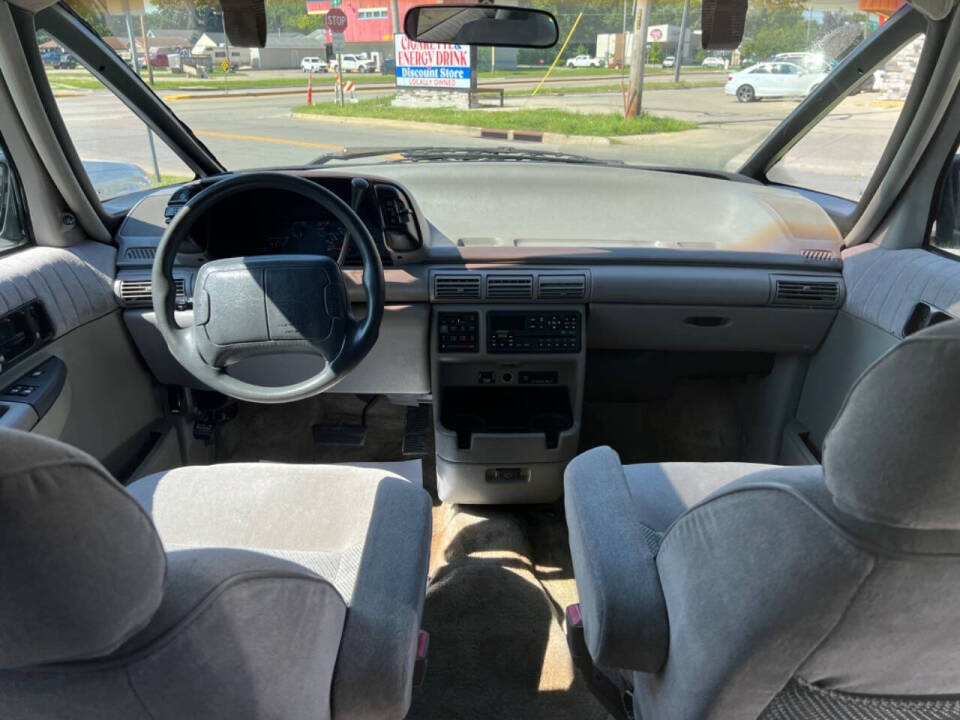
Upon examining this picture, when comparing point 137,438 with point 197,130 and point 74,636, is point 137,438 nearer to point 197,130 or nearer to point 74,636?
point 197,130

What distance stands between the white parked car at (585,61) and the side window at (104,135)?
1.66m

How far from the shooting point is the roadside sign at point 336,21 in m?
2.87

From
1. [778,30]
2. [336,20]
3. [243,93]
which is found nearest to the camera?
[778,30]

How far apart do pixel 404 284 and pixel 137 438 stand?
1.22m

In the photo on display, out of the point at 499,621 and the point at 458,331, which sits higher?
the point at 458,331

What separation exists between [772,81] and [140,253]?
Answer: 8.54 ft

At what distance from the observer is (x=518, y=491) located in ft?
9.45

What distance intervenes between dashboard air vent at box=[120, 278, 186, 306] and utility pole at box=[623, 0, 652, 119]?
1975mm

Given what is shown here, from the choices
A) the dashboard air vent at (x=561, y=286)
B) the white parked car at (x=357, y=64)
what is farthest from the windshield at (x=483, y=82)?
the dashboard air vent at (x=561, y=286)

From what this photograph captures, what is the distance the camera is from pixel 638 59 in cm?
303

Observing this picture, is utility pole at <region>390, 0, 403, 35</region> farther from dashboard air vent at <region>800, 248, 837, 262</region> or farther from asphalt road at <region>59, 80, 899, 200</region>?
dashboard air vent at <region>800, 248, 837, 262</region>

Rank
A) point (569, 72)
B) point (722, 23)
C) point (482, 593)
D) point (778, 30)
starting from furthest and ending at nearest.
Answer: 1. point (569, 72)
2. point (778, 30)
3. point (482, 593)
4. point (722, 23)

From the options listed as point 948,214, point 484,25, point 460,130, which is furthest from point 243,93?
point 948,214

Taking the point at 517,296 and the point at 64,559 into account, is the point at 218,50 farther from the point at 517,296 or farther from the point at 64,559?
the point at 64,559
